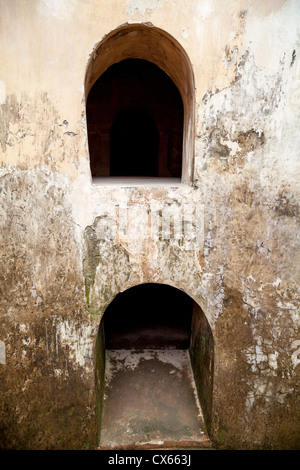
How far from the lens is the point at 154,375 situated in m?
3.82

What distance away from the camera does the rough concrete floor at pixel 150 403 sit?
3033 mm

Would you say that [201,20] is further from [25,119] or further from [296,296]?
[296,296]

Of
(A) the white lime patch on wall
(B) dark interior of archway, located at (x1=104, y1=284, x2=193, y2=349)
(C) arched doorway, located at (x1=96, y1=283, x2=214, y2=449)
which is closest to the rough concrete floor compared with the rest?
(C) arched doorway, located at (x1=96, y1=283, x2=214, y2=449)

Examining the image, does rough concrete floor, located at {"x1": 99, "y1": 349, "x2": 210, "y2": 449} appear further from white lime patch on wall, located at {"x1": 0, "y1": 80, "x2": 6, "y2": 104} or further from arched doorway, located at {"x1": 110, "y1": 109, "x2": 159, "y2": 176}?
arched doorway, located at {"x1": 110, "y1": 109, "x2": 159, "y2": 176}

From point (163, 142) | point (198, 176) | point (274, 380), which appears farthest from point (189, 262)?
point (163, 142)

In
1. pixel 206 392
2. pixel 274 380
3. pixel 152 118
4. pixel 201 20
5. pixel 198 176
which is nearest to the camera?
pixel 201 20

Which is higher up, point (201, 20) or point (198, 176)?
point (201, 20)

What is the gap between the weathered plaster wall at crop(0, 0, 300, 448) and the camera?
2.51 meters

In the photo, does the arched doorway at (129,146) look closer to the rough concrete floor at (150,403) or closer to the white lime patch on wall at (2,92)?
the rough concrete floor at (150,403)

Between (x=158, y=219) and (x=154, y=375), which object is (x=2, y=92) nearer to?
(x=158, y=219)

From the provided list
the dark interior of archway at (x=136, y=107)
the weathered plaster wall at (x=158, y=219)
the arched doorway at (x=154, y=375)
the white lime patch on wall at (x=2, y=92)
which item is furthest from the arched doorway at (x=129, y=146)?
the white lime patch on wall at (x=2, y=92)

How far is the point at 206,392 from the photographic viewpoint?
10.5 feet

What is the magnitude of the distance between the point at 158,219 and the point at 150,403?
2.04 m

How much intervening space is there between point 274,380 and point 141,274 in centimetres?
154
